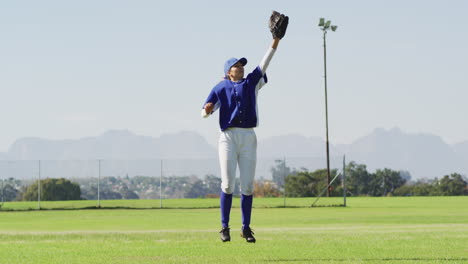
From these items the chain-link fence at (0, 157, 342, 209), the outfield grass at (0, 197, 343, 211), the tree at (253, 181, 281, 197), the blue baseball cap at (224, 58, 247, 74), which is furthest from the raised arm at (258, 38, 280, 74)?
the tree at (253, 181, 281, 197)

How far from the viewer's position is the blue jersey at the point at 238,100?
11.7 metres

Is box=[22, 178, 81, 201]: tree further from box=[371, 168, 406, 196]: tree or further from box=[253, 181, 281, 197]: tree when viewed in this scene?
box=[371, 168, 406, 196]: tree

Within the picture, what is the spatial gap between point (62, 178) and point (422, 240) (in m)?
35.0

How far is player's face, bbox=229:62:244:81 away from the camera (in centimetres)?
1199

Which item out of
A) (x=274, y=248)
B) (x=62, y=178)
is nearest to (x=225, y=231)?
(x=274, y=248)

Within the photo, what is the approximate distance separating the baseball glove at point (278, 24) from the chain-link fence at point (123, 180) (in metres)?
28.3

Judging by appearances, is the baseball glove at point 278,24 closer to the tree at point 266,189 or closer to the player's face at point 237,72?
the player's face at point 237,72

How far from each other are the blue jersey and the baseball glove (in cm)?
57

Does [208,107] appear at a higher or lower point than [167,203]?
higher

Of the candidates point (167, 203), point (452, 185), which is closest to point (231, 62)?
point (167, 203)

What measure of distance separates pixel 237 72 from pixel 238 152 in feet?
3.61

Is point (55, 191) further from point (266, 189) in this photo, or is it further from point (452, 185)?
point (452, 185)

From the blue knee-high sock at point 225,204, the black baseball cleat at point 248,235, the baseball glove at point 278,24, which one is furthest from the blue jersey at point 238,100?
the black baseball cleat at point 248,235

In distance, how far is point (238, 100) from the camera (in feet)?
Result: 38.4
